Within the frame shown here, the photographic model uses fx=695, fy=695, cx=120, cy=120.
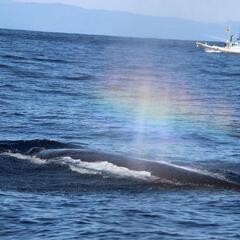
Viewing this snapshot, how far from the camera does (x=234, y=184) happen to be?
1625 cm

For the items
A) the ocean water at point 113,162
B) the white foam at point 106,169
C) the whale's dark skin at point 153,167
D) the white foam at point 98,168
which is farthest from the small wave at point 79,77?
the white foam at point 106,169

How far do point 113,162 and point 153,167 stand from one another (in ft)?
4.11

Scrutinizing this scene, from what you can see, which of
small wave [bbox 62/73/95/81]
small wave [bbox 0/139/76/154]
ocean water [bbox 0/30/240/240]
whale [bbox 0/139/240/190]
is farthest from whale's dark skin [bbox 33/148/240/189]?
small wave [bbox 62/73/95/81]

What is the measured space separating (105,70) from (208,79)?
35.6 feet

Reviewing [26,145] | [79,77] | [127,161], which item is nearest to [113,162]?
[127,161]

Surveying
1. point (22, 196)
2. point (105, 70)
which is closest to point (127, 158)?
point (22, 196)

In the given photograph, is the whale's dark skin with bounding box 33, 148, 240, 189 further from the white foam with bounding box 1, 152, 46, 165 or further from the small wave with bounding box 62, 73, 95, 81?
the small wave with bounding box 62, 73, 95, 81

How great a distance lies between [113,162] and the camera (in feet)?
59.7

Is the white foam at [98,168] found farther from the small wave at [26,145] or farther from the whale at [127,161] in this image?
the small wave at [26,145]

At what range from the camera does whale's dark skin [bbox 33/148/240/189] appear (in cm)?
1633

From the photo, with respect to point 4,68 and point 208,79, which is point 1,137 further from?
point 208,79

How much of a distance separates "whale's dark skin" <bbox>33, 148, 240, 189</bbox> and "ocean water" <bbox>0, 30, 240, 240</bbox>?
0.36 ft

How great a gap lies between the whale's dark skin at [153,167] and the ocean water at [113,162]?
110mm

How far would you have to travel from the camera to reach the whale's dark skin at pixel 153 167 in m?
16.3
